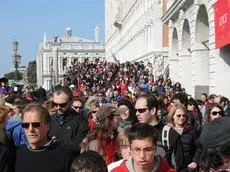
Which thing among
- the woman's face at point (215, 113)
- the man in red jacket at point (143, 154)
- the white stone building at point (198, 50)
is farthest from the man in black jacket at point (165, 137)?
the white stone building at point (198, 50)

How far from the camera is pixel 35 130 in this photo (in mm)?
4086

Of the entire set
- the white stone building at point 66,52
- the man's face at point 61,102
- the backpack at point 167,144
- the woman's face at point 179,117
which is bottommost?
the backpack at point 167,144

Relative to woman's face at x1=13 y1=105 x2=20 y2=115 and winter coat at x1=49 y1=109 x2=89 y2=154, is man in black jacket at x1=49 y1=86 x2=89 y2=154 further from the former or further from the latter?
woman's face at x1=13 y1=105 x2=20 y2=115

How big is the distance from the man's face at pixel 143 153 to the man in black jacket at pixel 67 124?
6.41ft

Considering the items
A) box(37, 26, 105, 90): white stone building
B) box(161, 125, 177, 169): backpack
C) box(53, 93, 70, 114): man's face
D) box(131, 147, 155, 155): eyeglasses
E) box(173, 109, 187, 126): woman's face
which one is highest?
box(37, 26, 105, 90): white stone building

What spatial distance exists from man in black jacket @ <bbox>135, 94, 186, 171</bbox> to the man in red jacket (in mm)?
1213

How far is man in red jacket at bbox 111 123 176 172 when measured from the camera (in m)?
3.51

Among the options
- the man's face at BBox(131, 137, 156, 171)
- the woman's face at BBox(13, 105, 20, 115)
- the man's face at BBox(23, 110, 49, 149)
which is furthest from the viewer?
the woman's face at BBox(13, 105, 20, 115)

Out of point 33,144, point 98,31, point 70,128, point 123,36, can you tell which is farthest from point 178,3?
point 98,31

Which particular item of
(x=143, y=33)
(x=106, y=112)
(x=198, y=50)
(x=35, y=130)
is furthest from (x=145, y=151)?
(x=143, y=33)

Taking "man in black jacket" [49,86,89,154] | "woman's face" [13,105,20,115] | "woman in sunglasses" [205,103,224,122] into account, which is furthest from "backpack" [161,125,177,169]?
"woman's face" [13,105,20,115]

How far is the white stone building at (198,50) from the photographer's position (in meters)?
17.8

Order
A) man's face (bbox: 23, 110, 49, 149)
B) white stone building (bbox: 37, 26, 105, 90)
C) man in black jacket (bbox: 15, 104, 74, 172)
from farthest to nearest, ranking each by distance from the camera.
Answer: white stone building (bbox: 37, 26, 105, 90) → man's face (bbox: 23, 110, 49, 149) → man in black jacket (bbox: 15, 104, 74, 172)

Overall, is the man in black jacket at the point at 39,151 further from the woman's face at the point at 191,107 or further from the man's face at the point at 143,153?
the woman's face at the point at 191,107
